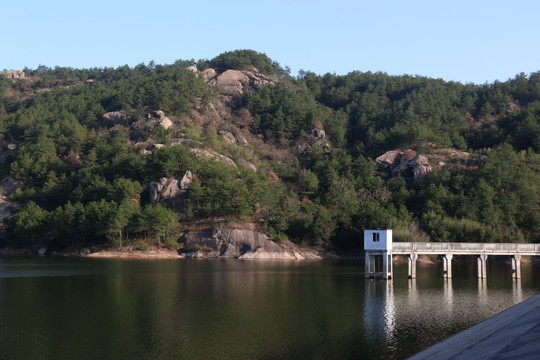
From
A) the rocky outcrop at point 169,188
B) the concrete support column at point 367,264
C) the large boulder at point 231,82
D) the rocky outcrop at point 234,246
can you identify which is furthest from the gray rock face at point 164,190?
the large boulder at point 231,82

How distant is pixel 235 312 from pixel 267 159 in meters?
97.1

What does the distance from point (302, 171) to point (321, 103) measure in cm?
6004

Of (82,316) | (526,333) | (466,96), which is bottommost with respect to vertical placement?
(82,316)

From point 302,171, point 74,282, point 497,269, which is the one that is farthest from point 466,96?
point 74,282

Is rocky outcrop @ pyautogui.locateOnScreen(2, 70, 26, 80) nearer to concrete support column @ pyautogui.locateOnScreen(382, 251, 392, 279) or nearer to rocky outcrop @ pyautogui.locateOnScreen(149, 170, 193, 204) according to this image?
rocky outcrop @ pyautogui.locateOnScreen(149, 170, 193, 204)

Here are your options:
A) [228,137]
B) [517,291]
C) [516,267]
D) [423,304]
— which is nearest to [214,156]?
[228,137]

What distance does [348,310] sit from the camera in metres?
38.4

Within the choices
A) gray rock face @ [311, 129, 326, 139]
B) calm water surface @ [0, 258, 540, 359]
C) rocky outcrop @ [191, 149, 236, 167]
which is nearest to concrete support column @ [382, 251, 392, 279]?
calm water surface @ [0, 258, 540, 359]

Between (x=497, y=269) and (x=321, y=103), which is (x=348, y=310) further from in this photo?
(x=321, y=103)

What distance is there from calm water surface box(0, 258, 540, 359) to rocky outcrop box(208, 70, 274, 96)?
10225 centimetres

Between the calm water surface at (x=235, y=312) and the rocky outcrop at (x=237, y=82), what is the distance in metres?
102

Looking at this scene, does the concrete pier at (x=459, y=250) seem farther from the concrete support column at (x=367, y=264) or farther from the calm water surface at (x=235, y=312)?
the concrete support column at (x=367, y=264)

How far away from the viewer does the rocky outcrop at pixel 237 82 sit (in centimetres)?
15900

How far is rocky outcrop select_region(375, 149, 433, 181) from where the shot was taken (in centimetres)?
11219
